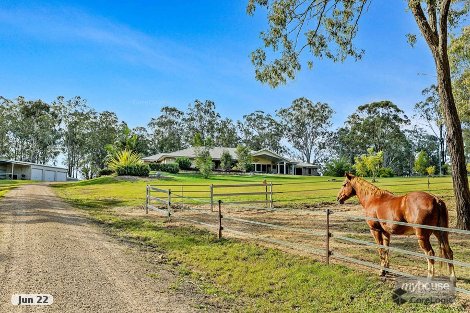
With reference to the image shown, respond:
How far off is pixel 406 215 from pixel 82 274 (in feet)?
20.3

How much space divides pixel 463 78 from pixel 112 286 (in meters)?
24.9

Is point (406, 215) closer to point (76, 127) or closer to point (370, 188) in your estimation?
point (370, 188)

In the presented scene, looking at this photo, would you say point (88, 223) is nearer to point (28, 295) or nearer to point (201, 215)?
point (201, 215)

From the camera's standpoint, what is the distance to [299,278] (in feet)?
23.8

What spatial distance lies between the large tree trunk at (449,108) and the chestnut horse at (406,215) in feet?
17.2

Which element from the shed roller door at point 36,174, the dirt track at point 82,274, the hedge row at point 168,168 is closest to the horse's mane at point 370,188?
the dirt track at point 82,274

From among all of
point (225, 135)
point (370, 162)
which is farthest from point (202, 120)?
point (370, 162)

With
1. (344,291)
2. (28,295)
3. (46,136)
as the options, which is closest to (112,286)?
(28,295)

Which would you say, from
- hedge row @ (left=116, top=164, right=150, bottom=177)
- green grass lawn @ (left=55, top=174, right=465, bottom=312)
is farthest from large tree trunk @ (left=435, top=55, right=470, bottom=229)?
hedge row @ (left=116, top=164, right=150, bottom=177)

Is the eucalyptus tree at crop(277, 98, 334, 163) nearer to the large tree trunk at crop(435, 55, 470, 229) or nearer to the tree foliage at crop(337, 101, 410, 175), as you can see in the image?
the tree foliage at crop(337, 101, 410, 175)

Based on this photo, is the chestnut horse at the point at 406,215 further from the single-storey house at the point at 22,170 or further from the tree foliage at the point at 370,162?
the single-storey house at the point at 22,170

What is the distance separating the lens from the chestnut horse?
6.37 metres

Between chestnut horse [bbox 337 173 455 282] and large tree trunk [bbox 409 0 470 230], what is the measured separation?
17.2 feet

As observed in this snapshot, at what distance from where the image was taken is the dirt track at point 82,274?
6.10 meters
